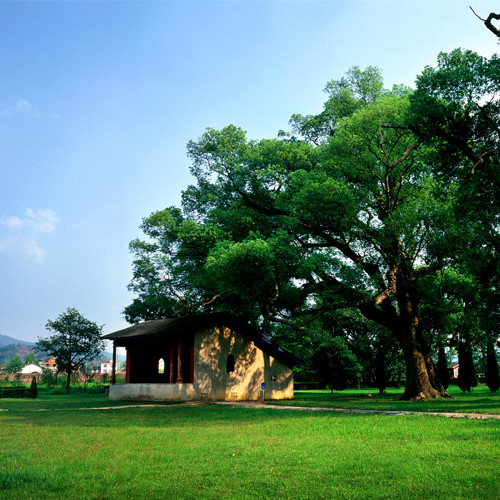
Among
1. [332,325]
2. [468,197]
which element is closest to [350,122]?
[468,197]

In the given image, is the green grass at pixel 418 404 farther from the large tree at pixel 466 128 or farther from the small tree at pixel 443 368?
the small tree at pixel 443 368

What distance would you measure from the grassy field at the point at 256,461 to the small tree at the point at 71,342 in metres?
36.9

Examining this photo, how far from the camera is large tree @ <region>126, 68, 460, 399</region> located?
2344 centimetres

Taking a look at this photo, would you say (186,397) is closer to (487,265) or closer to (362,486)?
(487,265)

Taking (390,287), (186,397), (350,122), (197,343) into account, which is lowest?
(186,397)

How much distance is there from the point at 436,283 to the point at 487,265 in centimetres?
694

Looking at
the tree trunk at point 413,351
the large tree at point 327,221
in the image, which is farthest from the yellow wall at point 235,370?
the tree trunk at point 413,351

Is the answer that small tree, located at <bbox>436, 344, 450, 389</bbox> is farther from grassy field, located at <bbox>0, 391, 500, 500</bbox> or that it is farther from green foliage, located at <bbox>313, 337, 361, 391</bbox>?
grassy field, located at <bbox>0, 391, 500, 500</bbox>

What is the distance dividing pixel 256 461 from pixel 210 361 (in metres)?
20.3

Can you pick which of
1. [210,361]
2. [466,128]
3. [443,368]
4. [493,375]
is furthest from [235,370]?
[493,375]

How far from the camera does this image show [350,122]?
23.3 metres

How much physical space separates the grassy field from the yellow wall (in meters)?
14.5

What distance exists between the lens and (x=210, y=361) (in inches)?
1095

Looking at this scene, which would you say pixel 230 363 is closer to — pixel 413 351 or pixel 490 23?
pixel 413 351
